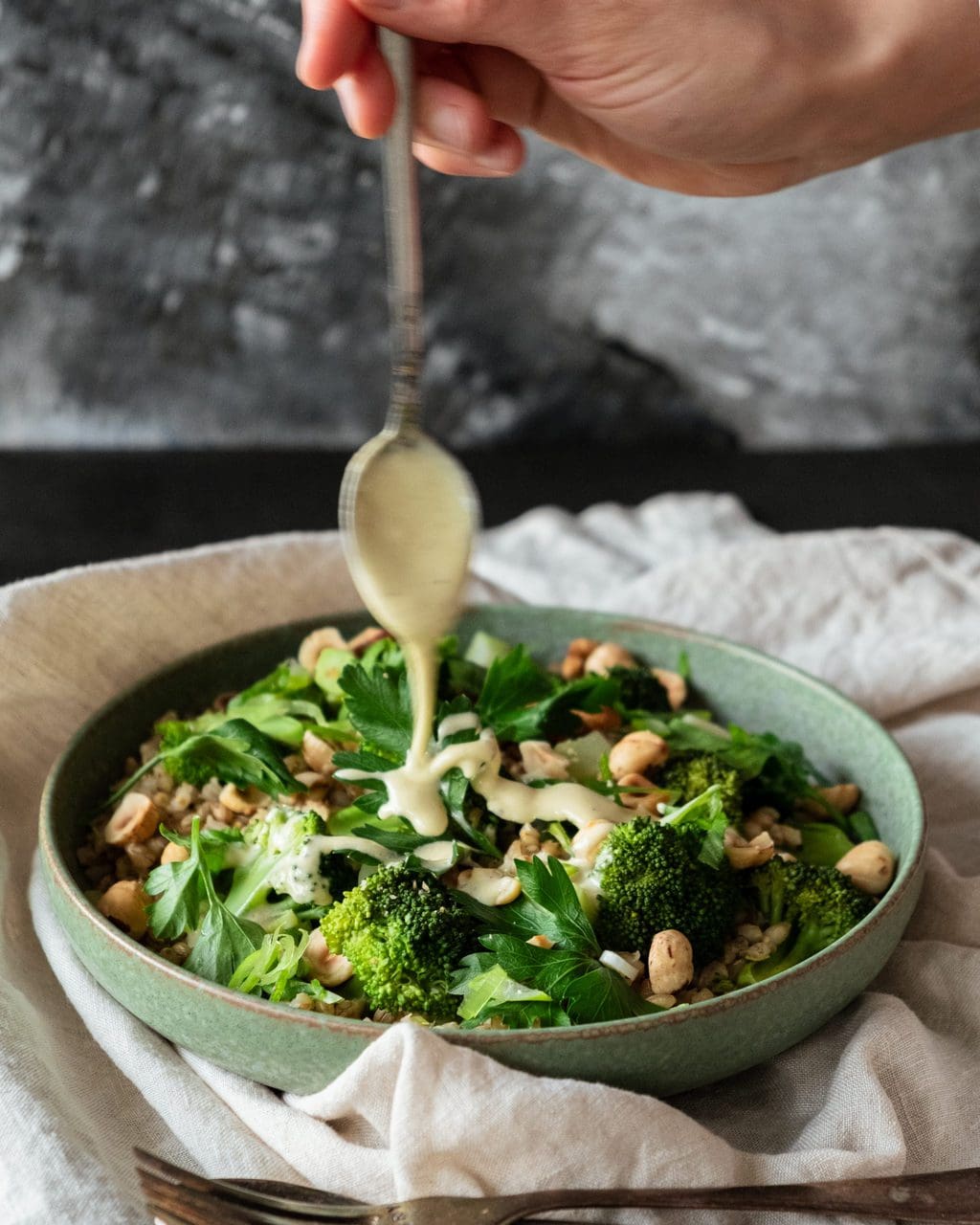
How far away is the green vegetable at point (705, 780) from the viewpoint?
6.18 feet

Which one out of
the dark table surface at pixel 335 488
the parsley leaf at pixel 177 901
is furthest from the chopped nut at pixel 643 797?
the dark table surface at pixel 335 488

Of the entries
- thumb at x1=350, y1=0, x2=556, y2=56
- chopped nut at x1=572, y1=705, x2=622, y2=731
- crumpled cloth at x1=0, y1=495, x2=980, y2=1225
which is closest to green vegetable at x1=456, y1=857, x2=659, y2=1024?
crumpled cloth at x1=0, y1=495, x2=980, y2=1225

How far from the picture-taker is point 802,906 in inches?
68.5

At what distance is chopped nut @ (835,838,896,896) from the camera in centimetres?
181

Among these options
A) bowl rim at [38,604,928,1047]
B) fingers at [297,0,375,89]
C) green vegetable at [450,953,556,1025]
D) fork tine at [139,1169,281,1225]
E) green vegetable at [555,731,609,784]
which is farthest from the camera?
green vegetable at [555,731,609,784]

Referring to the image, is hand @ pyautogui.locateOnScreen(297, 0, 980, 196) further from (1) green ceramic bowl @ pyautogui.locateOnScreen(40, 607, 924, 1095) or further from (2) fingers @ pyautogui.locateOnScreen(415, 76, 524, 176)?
(1) green ceramic bowl @ pyautogui.locateOnScreen(40, 607, 924, 1095)

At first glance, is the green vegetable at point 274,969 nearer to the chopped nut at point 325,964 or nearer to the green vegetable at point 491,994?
the chopped nut at point 325,964

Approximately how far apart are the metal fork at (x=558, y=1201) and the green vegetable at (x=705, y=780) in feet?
1.90

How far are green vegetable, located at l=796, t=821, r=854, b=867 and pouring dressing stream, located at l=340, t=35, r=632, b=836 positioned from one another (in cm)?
31

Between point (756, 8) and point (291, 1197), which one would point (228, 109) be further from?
point (291, 1197)

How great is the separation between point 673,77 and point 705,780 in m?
1.10

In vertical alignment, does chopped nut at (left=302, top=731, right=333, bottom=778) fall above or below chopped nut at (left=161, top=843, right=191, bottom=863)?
above

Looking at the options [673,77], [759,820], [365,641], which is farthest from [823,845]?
[673,77]

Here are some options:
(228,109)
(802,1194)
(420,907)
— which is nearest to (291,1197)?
(420,907)
